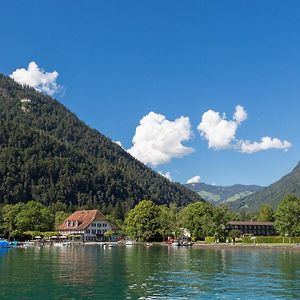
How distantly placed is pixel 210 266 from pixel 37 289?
3394 cm

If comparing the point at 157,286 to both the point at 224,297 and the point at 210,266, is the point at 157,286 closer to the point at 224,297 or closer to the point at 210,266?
the point at 224,297

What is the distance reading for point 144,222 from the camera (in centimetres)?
17650

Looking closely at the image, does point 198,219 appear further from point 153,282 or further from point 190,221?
point 153,282

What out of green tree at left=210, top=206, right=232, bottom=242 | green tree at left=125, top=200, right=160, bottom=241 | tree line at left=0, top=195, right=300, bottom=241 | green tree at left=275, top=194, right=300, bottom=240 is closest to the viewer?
green tree at left=275, top=194, right=300, bottom=240

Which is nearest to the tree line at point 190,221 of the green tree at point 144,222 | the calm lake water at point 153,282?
the green tree at point 144,222

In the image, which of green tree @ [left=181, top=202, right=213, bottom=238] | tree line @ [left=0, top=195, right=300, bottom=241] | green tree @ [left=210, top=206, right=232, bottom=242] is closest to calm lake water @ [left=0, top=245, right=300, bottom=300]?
tree line @ [left=0, top=195, right=300, bottom=241]

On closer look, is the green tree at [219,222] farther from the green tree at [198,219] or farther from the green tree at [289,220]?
the green tree at [289,220]

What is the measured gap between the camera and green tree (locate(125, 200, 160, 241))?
175750 millimetres

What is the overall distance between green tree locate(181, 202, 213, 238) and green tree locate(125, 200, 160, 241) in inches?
426

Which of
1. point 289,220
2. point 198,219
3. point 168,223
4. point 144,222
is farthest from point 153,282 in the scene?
point 168,223

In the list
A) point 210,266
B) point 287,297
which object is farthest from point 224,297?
point 210,266

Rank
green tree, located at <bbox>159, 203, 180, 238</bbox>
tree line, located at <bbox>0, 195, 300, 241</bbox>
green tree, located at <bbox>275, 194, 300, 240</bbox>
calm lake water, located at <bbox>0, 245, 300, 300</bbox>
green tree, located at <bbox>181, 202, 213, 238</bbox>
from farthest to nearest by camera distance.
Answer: green tree, located at <bbox>159, 203, 180, 238</bbox> → green tree, located at <bbox>181, 202, 213, 238</bbox> → tree line, located at <bbox>0, 195, 300, 241</bbox> → green tree, located at <bbox>275, 194, 300, 240</bbox> → calm lake water, located at <bbox>0, 245, 300, 300</bbox>

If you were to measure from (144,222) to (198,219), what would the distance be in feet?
71.2

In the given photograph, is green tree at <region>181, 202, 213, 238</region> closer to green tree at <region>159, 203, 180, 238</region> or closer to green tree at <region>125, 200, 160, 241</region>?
green tree at <region>159, 203, 180, 238</region>
